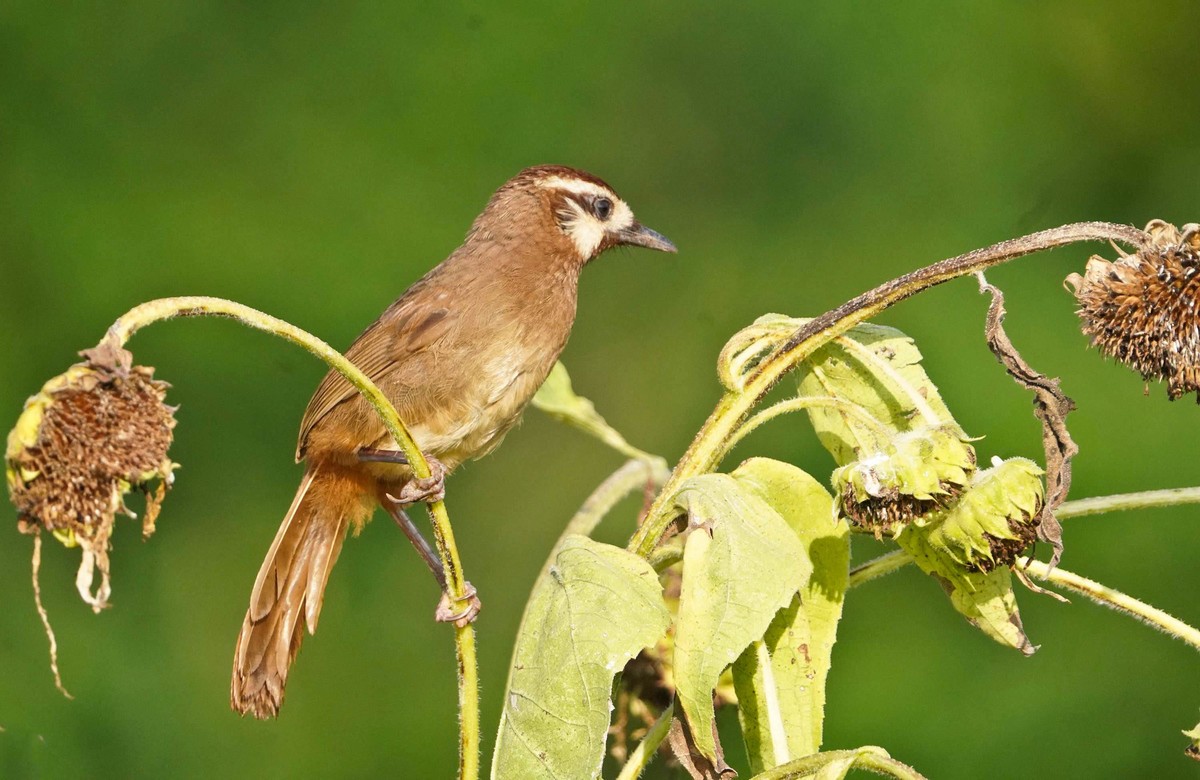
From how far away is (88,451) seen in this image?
1.75 meters

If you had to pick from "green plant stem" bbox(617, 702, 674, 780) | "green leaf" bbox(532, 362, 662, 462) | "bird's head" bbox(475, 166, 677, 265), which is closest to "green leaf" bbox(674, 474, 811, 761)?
"green plant stem" bbox(617, 702, 674, 780)

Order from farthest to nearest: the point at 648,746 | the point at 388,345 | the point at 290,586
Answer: the point at 388,345, the point at 290,586, the point at 648,746

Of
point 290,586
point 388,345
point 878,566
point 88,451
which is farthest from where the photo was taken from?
point 388,345

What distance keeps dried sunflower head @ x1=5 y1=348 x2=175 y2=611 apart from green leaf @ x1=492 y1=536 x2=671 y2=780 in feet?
1.94

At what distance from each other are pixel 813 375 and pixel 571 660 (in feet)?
2.20

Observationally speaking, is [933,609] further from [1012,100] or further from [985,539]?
[985,539]

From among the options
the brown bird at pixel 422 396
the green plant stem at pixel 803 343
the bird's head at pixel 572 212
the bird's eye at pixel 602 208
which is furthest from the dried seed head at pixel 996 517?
the bird's eye at pixel 602 208

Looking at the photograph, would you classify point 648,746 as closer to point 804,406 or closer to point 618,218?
point 804,406

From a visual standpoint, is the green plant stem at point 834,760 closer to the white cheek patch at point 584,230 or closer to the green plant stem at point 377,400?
the green plant stem at point 377,400

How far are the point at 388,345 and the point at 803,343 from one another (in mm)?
2029

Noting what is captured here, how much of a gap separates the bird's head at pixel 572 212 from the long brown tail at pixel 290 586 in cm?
102

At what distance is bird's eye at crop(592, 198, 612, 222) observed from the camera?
4438mm

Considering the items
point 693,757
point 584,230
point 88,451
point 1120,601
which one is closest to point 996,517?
point 1120,601

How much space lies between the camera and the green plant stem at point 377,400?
169cm
